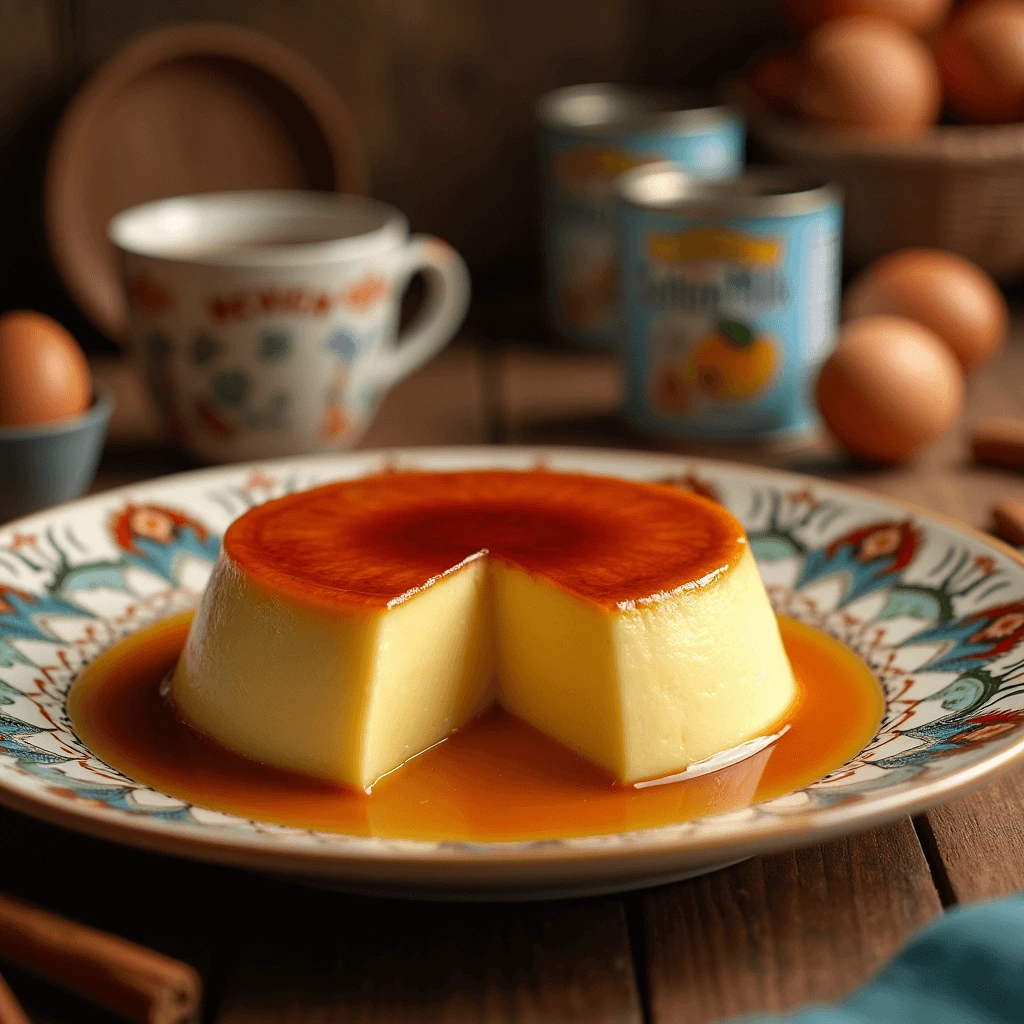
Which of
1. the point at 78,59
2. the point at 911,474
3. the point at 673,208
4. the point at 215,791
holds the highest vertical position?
the point at 78,59

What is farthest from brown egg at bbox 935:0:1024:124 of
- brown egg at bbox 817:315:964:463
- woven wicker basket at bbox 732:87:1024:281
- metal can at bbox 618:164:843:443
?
brown egg at bbox 817:315:964:463

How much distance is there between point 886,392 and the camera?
4.40 ft

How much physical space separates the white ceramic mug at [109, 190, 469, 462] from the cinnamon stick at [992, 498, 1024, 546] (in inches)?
23.2

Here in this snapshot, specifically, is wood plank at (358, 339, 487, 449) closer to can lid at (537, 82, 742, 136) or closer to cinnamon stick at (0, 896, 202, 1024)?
can lid at (537, 82, 742, 136)

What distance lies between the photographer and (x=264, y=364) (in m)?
1.36

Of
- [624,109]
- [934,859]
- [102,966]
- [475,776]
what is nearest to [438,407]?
[624,109]

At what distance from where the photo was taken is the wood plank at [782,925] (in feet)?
2.12

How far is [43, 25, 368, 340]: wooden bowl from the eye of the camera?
5.61ft

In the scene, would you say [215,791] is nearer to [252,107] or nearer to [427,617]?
[427,617]

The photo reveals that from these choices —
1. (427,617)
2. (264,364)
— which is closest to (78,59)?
(264,364)

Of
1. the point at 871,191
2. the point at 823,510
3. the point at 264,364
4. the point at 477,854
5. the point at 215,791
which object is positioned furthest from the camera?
the point at 871,191

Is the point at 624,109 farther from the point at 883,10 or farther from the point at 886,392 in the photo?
the point at 886,392

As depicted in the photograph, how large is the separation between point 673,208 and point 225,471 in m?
0.56

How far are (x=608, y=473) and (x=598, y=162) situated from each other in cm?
66
